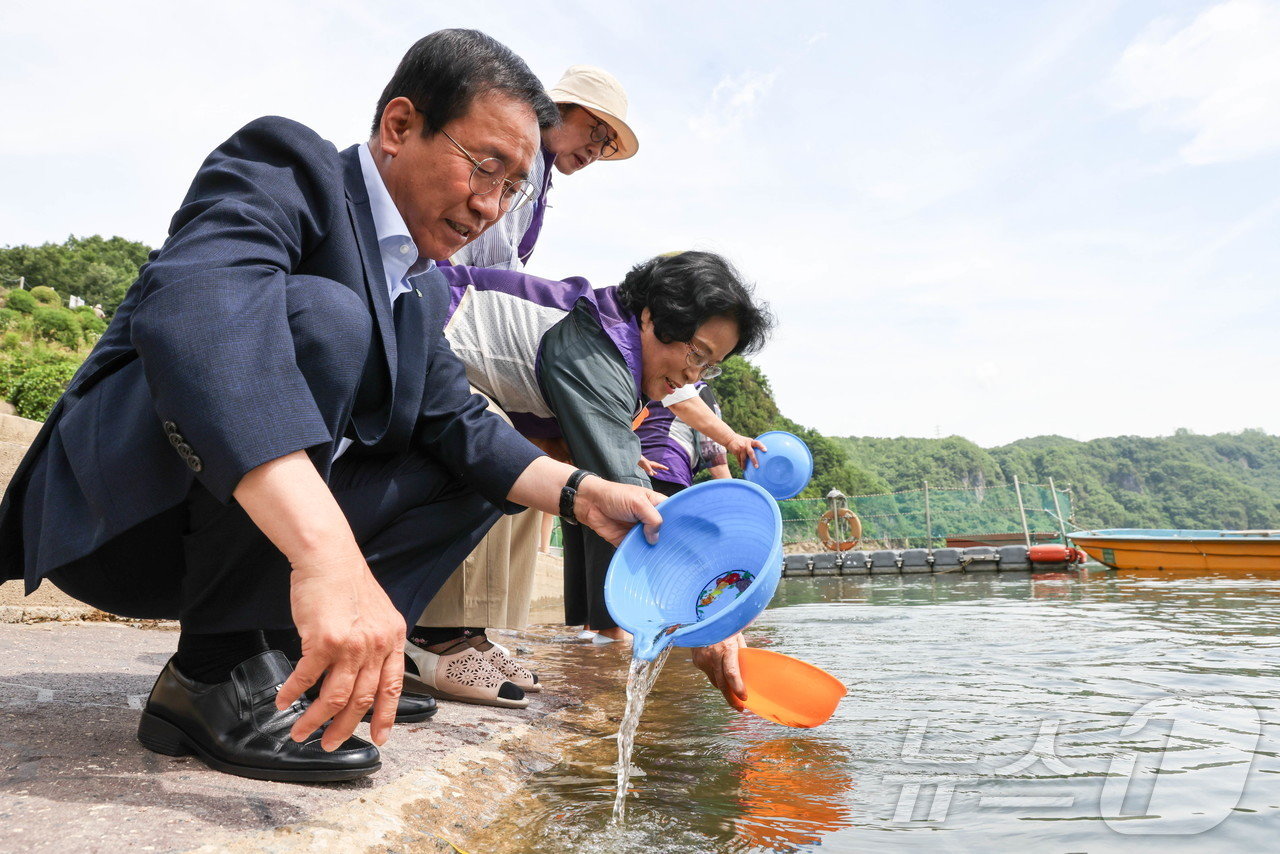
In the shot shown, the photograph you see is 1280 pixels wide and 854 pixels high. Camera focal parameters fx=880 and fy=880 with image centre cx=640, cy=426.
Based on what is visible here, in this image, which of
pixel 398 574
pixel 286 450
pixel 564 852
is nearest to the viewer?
pixel 286 450

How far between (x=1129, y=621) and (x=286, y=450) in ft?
18.6

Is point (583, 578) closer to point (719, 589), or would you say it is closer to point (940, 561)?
point (719, 589)

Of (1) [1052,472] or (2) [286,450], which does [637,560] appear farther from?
(1) [1052,472]

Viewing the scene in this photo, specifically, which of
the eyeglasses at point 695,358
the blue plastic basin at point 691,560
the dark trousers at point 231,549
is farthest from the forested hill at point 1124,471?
the dark trousers at point 231,549

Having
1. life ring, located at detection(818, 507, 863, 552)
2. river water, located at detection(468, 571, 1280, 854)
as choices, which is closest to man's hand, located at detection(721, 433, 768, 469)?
river water, located at detection(468, 571, 1280, 854)

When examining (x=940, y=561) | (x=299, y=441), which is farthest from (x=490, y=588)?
(x=940, y=561)

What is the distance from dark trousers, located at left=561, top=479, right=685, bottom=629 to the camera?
3053 mm

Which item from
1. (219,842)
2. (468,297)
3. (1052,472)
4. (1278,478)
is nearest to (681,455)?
(468,297)

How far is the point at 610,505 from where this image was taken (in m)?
1.95

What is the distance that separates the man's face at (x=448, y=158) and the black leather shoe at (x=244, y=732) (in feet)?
2.86

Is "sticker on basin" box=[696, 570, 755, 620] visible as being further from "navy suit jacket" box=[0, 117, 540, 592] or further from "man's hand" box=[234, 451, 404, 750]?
"man's hand" box=[234, 451, 404, 750]

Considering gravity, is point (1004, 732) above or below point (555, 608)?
above

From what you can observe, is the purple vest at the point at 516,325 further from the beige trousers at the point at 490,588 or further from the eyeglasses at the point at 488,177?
the eyeglasses at the point at 488,177

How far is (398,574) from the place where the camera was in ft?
5.98
